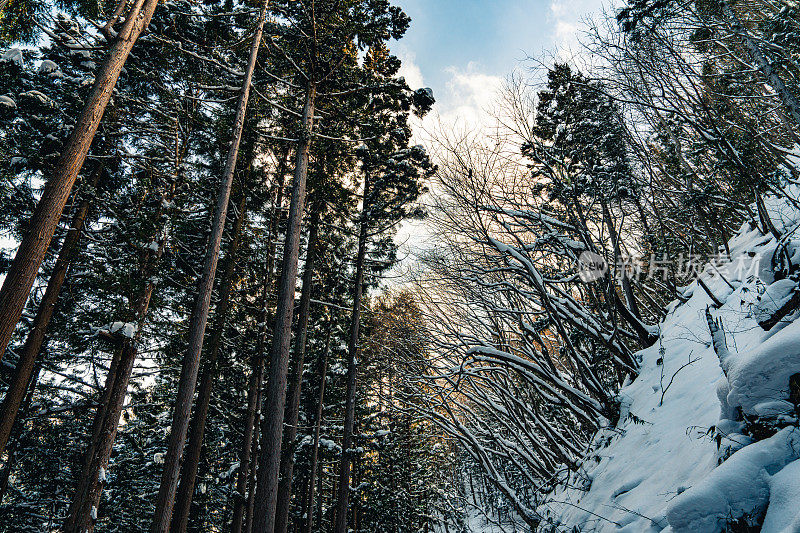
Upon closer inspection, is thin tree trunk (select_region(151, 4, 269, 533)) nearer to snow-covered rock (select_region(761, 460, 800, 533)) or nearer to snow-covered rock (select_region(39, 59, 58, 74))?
snow-covered rock (select_region(39, 59, 58, 74))

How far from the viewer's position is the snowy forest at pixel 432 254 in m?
3.90

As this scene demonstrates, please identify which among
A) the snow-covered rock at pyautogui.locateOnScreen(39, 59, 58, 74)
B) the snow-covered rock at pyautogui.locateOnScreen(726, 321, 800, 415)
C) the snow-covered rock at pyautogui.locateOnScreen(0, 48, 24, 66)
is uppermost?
the snow-covered rock at pyautogui.locateOnScreen(39, 59, 58, 74)

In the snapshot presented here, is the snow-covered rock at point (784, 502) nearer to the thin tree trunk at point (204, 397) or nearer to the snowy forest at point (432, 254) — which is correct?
the snowy forest at point (432, 254)

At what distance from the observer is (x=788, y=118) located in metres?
6.68

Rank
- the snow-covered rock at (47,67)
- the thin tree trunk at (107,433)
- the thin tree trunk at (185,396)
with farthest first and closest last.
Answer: the snow-covered rock at (47,67) < the thin tree trunk at (107,433) < the thin tree trunk at (185,396)

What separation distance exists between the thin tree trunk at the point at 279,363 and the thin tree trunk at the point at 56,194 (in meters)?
3.81

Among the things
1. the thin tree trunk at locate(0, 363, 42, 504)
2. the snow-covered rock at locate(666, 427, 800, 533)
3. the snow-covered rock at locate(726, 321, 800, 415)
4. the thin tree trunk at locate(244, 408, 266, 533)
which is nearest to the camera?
the snow-covered rock at locate(666, 427, 800, 533)

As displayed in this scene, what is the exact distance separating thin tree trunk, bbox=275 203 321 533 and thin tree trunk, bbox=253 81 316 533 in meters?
2.10

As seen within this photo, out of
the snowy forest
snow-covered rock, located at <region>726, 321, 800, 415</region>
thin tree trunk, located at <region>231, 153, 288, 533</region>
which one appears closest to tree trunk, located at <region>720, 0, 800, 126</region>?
the snowy forest

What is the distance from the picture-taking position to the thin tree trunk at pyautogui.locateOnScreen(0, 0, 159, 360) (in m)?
3.87

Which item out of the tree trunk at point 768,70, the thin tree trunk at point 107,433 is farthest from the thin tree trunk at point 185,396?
the tree trunk at point 768,70

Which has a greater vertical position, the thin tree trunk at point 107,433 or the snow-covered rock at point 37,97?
the snow-covered rock at point 37,97

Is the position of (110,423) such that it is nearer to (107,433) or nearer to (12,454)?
(107,433)

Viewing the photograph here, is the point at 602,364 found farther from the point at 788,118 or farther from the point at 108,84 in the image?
the point at 108,84
